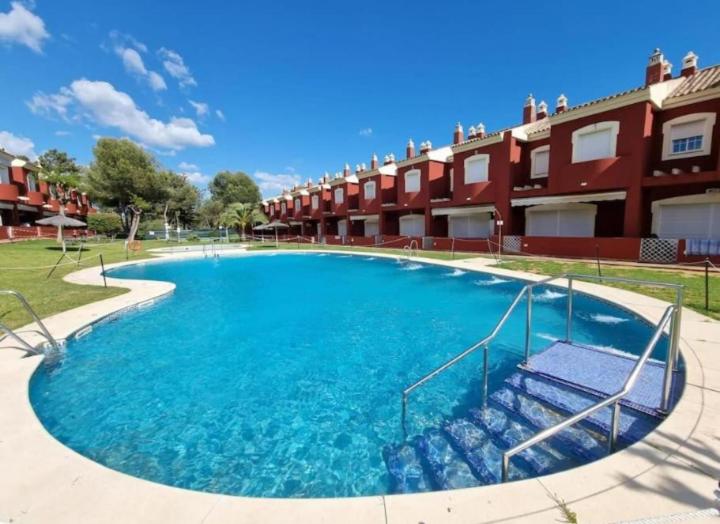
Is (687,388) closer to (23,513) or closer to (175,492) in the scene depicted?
(175,492)

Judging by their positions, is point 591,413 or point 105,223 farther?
point 105,223

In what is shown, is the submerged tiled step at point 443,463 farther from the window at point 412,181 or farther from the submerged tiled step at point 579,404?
the window at point 412,181

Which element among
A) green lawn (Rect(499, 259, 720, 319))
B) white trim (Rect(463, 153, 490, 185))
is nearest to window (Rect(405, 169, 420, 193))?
white trim (Rect(463, 153, 490, 185))

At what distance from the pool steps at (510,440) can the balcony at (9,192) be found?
38344mm

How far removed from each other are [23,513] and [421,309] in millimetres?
8911

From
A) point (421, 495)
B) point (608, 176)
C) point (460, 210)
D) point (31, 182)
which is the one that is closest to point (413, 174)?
point (460, 210)

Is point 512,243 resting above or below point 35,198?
below

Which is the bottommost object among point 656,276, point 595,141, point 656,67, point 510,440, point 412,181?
point 510,440

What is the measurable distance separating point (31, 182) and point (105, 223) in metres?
14.2

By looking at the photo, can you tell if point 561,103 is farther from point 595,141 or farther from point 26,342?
point 26,342

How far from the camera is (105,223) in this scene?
150 ft

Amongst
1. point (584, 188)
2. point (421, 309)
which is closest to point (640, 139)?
point (584, 188)

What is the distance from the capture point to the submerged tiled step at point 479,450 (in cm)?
345

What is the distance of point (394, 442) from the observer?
4.20 metres
